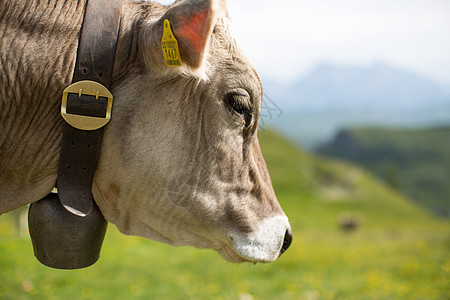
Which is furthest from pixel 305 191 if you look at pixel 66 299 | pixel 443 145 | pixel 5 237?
pixel 443 145

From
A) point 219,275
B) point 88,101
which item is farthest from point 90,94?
point 219,275

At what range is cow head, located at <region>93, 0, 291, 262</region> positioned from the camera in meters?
2.07

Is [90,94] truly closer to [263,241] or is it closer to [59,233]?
[59,233]

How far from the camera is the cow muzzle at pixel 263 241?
2.39m

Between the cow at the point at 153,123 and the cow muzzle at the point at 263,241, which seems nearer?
the cow at the point at 153,123

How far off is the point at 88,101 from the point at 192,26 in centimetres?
58

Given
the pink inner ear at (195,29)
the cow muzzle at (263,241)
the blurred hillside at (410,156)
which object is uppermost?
the pink inner ear at (195,29)

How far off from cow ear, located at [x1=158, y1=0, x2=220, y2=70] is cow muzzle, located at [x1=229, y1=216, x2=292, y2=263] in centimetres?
99

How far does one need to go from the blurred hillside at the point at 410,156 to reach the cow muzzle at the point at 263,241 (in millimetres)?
115196

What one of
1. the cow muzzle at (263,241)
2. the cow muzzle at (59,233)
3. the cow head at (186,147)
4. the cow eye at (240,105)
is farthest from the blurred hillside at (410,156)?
the cow muzzle at (59,233)

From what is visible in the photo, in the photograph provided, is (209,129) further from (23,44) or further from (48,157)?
(23,44)

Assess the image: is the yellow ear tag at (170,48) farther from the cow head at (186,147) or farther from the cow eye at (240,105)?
the cow eye at (240,105)

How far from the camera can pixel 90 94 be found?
1.98 m

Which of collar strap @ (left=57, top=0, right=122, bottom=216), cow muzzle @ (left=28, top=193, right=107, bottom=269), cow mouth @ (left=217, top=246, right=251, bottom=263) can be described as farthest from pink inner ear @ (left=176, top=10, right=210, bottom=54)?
cow mouth @ (left=217, top=246, right=251, bottom=263)
